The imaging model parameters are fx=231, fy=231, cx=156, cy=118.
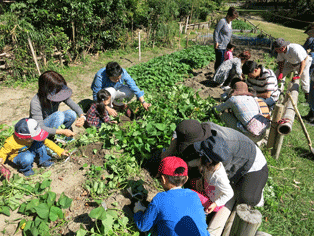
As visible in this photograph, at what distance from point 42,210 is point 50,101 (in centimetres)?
160

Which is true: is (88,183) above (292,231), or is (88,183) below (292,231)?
above

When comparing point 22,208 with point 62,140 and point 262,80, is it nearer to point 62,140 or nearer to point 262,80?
point 62,140

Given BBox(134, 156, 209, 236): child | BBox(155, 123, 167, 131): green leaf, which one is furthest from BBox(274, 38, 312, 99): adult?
BBox(134, 156, 209, 236): child

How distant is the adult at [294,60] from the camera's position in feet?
15.5

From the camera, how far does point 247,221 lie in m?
1.68

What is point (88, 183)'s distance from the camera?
8.91 feet

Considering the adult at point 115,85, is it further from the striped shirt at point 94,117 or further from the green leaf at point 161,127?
the green leaf at point 161,127

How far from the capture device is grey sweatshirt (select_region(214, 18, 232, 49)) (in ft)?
19.7

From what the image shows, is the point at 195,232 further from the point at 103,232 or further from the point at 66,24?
the point at 66,24

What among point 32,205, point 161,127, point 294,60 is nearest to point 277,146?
point 161,127

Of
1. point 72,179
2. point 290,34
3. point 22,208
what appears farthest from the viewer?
point 290,34

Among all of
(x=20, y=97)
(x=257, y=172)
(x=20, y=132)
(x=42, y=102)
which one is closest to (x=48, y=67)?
(x=20, y=97)

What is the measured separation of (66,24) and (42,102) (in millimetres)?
5461

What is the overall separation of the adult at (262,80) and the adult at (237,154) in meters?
2.09
